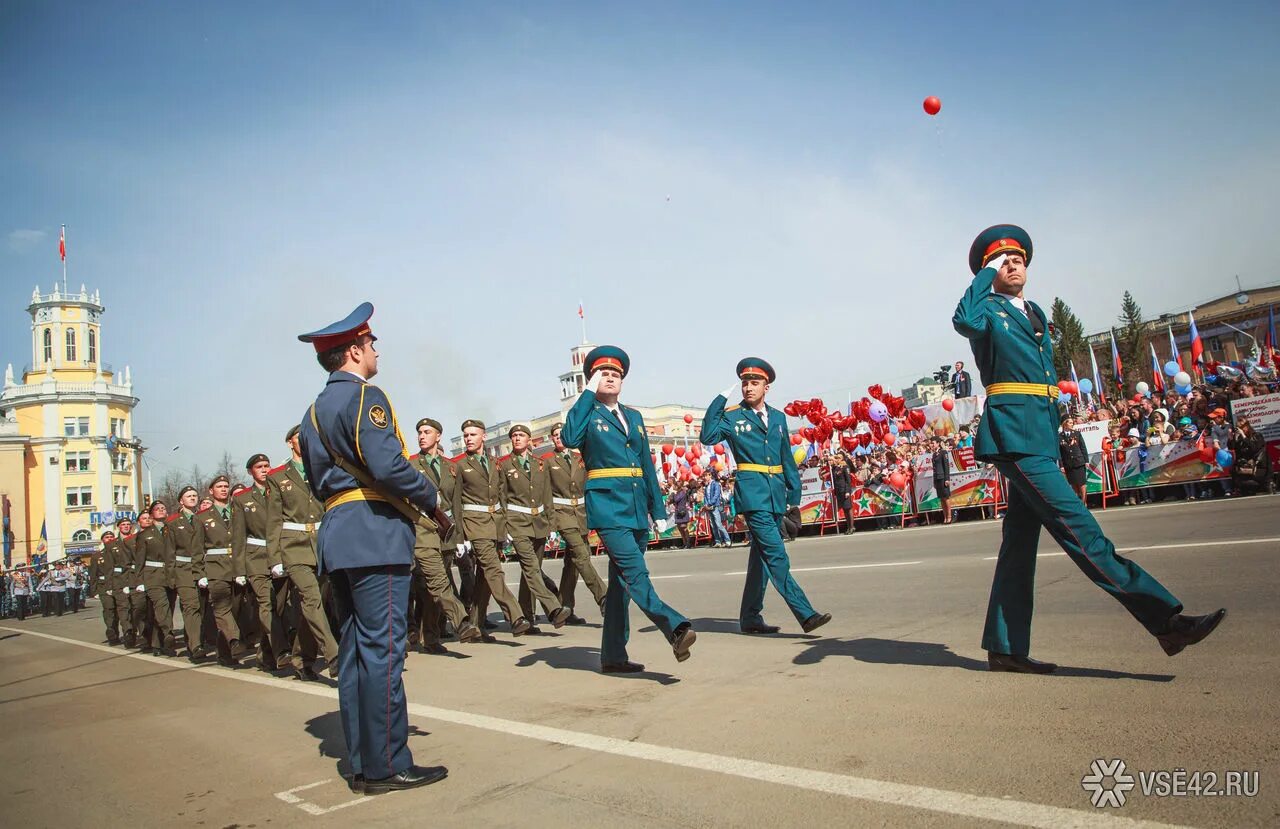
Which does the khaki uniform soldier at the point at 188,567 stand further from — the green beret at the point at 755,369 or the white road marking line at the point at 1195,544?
the white road marking line at the point at 1195,544

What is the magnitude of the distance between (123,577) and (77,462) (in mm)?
71434

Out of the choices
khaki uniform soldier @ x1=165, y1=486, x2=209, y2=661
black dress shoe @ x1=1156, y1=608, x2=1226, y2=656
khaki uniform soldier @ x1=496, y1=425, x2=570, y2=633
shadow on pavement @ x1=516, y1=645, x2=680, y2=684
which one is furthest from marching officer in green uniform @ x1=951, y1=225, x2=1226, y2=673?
A: khaki uniform soldier @ x1=165, y1=486, x2=209, y2=661

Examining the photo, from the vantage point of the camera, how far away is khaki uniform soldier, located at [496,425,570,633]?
9.83 meters

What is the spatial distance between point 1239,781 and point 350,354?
4.08 metres

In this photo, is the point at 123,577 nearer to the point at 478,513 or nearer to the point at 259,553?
the point at 259,553

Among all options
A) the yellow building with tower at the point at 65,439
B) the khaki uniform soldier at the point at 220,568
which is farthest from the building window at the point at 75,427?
the khaki uniform soldier at the point at 220,568

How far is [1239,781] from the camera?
298cm

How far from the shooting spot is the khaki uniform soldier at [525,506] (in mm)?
9828

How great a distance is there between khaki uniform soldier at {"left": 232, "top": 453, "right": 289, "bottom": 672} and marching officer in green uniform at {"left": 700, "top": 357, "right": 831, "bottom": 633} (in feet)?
16.6

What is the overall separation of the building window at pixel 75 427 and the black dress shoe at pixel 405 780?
84.9m

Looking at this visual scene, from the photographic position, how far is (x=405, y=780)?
13.1 feet

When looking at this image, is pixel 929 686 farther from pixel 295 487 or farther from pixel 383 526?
pixel 295 487

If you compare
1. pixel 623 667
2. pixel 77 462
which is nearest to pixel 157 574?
pixel 623 667

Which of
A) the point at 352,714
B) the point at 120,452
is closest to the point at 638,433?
the point at 352,714
